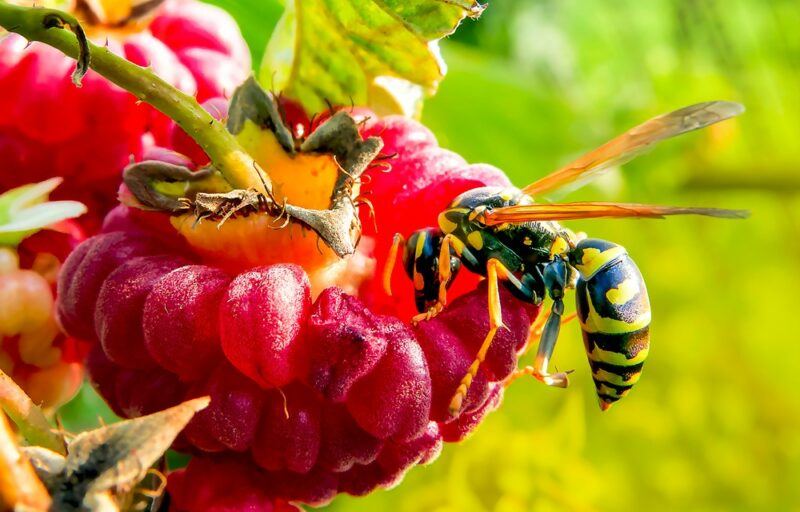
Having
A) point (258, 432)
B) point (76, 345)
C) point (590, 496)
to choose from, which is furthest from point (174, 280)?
point (590, 496)

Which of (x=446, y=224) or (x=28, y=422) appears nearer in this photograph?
(x=28, y=422)

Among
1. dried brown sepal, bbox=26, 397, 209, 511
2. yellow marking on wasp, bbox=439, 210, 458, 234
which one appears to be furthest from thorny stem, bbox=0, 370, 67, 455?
yellow marking on wasp, bbox=439, 210, 458, 234

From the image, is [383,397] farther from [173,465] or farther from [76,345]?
[173,465]

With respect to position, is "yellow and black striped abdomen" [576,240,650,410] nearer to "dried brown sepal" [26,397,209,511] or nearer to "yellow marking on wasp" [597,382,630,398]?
"yellow marking on wasp" [597,382,630,398]

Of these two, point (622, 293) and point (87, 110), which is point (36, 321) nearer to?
point (87, 110)

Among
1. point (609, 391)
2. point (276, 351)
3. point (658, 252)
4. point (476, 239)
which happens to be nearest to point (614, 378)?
point (609, 391)

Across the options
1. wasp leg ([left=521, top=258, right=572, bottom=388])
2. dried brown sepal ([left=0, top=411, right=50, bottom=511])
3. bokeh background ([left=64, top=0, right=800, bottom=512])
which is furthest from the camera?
bokeh background ([left=64, top=0, right=800, bottom=512])
